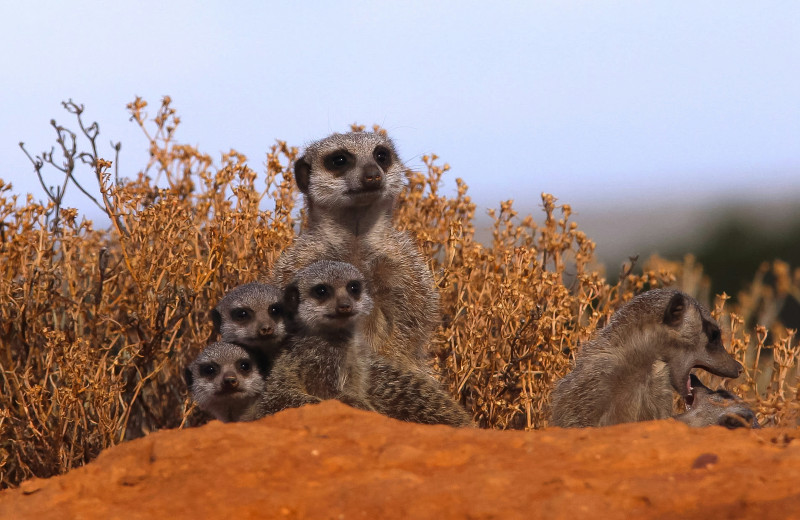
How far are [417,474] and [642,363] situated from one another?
92.1 inches

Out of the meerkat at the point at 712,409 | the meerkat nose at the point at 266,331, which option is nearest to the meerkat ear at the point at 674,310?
the meerkat at the point at 712,409

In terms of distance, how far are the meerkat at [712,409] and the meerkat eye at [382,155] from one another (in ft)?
7.67

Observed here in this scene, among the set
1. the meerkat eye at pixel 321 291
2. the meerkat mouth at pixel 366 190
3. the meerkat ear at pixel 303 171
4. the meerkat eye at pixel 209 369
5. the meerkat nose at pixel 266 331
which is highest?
the meerkat ear at pixel 303 171

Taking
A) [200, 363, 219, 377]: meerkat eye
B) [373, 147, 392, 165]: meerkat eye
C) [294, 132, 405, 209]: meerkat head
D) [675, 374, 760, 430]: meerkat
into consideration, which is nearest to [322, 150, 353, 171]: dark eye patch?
[294, 132, 405, 209]: meerkat head

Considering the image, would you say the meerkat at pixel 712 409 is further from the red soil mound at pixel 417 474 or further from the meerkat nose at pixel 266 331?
the meerkat nose at pixel 266 331

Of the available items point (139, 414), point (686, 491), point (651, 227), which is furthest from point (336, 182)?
point (651, 227)

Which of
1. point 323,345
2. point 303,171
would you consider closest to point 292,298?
point 323,345

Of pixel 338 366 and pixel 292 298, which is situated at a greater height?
pixel 292 298

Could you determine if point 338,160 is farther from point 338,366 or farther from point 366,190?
point 338,366

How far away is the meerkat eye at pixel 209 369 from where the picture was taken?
17.7 ft

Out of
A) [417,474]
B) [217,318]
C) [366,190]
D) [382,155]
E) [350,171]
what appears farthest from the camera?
[382,155]

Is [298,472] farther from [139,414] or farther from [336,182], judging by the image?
[139,414]

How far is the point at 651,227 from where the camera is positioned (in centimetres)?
4962

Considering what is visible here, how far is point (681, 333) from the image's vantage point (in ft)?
17.8
